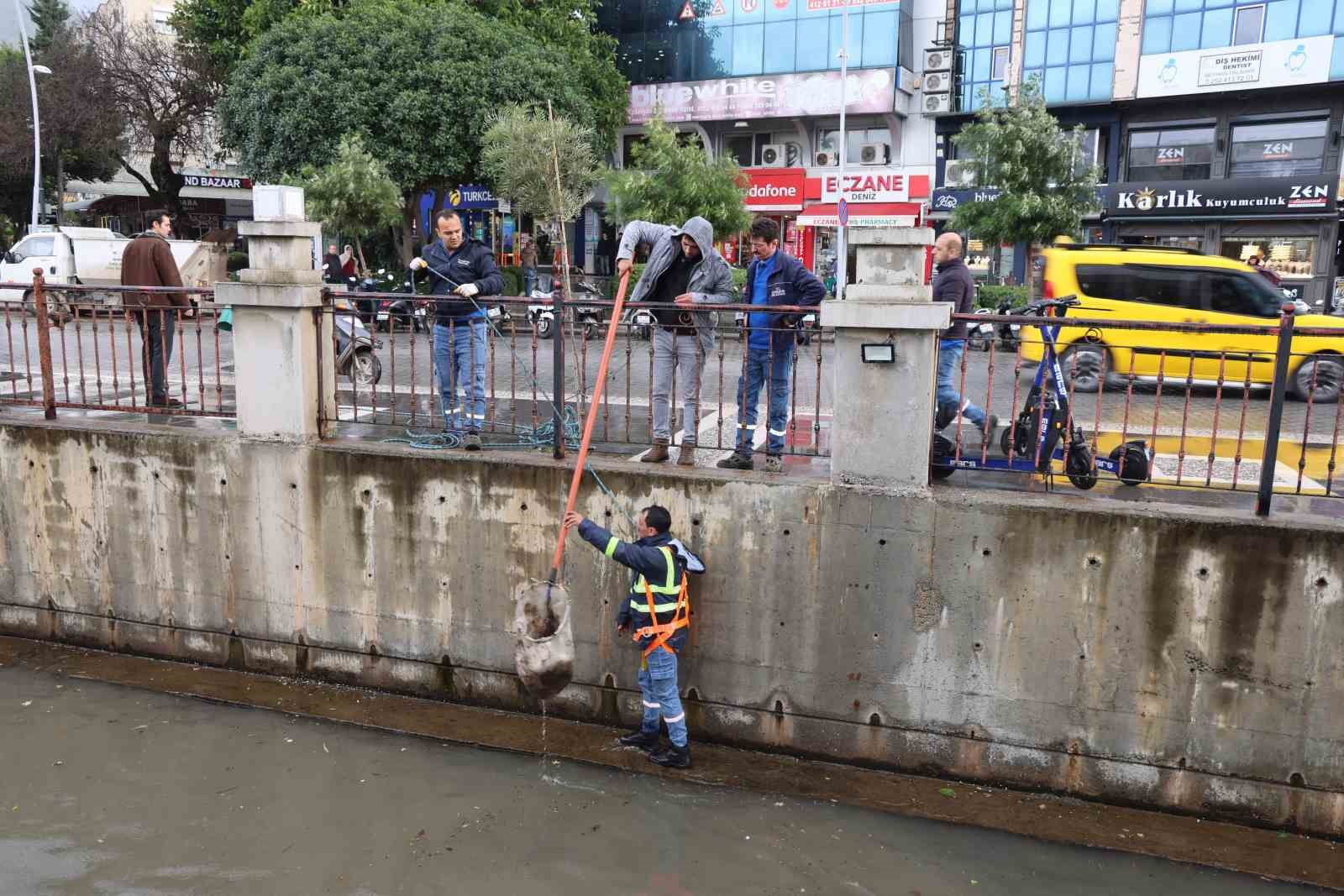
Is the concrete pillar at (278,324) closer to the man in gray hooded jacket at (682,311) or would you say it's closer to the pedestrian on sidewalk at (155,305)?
the pedestrian on sidewalk at (155,305)

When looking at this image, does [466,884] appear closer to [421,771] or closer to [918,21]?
[421,771]

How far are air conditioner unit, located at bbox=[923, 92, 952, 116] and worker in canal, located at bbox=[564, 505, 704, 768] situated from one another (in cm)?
2690

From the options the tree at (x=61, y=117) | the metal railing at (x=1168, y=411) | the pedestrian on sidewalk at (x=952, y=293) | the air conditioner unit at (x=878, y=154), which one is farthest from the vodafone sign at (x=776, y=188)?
the pedestrian on sidewalk at (x=952, y=293)

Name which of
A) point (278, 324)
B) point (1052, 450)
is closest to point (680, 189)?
point (278, 324)

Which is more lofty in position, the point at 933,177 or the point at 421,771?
the point at 933,177

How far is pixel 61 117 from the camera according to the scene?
34375 millimetres

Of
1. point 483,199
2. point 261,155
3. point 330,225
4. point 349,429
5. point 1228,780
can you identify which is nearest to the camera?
point 1228,780

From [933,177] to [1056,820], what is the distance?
1083 inches

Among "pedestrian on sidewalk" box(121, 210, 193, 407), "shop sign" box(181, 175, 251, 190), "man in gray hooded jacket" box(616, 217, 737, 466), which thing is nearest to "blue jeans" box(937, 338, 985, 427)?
"man in gray hooded jacket" box(616, 217, 737, 466)

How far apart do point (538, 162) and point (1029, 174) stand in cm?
1114

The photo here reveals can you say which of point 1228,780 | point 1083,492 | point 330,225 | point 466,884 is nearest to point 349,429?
point 466,884

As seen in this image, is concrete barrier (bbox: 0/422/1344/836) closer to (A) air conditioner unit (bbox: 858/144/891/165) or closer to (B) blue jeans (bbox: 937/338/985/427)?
(B) blue jeans (bbox: 937/338/985/427)

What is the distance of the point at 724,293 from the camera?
23.5 feet

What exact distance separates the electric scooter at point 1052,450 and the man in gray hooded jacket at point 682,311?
1.69 m
